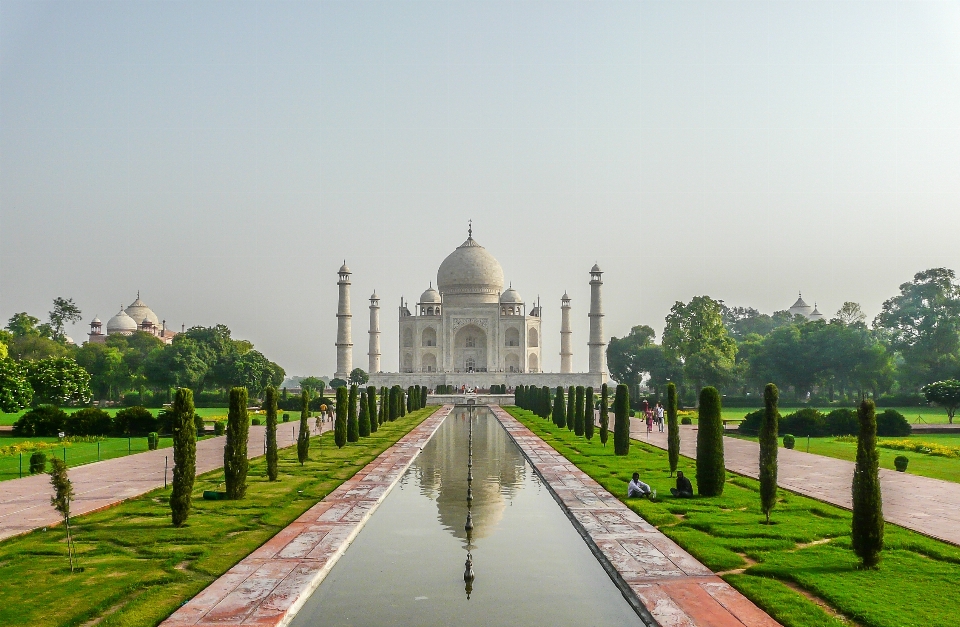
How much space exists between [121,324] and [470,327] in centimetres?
3167

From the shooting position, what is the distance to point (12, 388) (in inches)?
817

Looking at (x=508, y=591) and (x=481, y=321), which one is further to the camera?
(x=481, y=321)

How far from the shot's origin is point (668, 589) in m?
6.59

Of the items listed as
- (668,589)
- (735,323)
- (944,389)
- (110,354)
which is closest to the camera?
(668,589)

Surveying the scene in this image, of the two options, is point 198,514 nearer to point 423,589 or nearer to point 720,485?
point 423,589

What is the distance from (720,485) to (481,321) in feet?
165

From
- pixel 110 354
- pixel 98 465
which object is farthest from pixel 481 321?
pixel 98 465

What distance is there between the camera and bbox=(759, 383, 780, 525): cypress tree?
364 inches

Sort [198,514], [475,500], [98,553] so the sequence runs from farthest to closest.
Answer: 1. [475,500]
2. [198,514]
3. [98,553]

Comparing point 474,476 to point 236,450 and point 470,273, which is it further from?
point 470,273

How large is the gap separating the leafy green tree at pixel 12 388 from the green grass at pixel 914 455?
18036mm

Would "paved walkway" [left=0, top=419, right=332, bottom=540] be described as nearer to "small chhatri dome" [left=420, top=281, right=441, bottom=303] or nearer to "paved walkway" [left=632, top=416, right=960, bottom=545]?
"paved walkway" [left=632, top=416, right=960, bottom=545]

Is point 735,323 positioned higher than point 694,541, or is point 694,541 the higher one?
point 735,323

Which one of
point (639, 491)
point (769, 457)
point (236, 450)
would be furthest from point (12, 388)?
point (769, 457)
